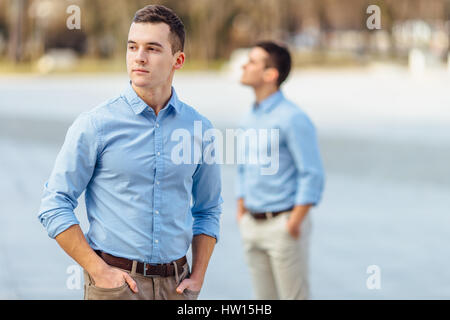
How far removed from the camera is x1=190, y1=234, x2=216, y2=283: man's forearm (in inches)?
120

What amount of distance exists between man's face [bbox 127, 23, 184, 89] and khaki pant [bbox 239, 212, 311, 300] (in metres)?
2.23

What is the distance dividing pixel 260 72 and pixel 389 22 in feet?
178

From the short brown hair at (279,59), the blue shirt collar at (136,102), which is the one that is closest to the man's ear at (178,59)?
the blue shirt collar at (136,102)

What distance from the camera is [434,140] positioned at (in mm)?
16562

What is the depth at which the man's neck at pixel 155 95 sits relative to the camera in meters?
2.91

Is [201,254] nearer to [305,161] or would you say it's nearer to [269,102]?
[305,161]

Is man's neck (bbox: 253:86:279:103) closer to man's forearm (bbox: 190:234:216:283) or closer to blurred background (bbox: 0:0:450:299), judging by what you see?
blurred background (bbox: 0:0:450:299)

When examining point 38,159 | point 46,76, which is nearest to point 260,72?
point 38,159

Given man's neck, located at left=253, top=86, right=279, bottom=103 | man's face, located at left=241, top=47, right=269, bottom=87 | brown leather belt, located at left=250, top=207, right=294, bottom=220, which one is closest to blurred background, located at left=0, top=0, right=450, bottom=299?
man's face, located at left=241, top=47, right=269, bottom=87

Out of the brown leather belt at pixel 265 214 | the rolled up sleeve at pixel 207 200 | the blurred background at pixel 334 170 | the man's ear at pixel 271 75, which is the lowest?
the blurred background at pixel 334 170

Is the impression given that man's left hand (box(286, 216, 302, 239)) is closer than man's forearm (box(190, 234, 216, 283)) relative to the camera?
No

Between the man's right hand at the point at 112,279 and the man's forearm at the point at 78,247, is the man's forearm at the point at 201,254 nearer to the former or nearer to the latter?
the man's right hand at the point at 112,279

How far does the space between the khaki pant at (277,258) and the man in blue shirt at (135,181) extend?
6.43 feet

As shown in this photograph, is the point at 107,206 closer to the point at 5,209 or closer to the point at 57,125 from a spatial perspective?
the point at 5,209
